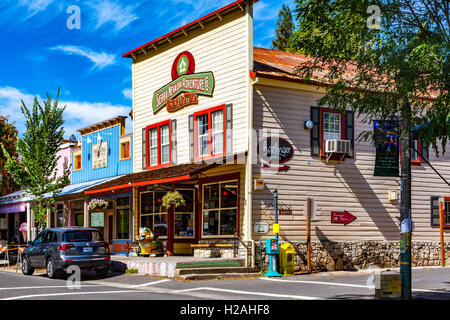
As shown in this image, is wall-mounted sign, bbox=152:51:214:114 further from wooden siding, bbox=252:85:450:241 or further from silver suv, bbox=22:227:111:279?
silver suv, bbox=22:227:111:279

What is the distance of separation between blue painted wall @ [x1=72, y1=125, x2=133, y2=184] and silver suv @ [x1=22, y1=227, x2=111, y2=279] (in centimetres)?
793

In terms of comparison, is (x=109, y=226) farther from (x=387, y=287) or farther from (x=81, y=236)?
(x=387, y=287)

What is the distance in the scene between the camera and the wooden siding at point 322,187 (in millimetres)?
20219

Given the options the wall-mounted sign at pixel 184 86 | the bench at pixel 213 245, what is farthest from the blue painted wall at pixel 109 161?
the bench at pixel 213 245

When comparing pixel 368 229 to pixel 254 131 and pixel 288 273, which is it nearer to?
pixel 288 273

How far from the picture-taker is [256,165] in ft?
65.2

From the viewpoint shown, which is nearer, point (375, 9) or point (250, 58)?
point (375, 9)

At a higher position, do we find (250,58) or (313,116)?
(250,58)

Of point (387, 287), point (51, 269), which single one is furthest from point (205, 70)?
point (387, 287)

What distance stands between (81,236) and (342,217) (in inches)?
356

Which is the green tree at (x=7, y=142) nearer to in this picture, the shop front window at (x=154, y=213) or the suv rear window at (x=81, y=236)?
the shop front window at (x=154, y=213)

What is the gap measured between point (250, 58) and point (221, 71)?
1.66 metres
